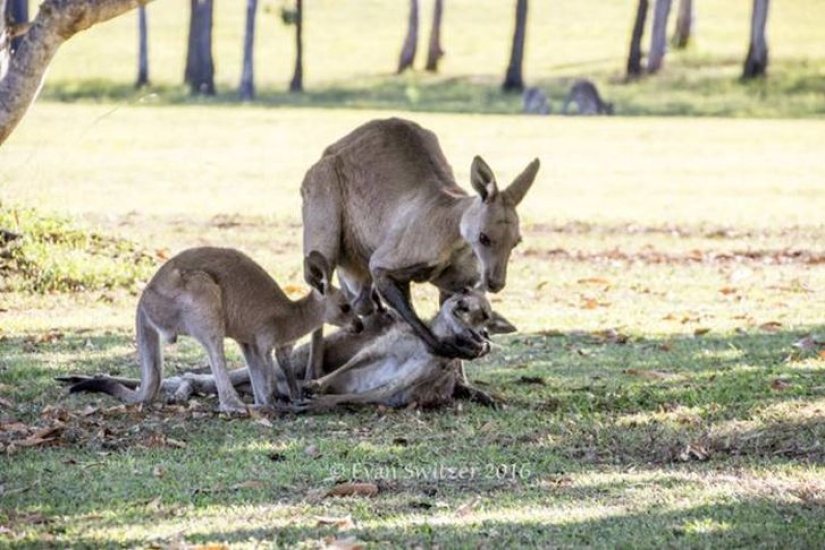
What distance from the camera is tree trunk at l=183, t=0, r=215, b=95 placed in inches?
2002

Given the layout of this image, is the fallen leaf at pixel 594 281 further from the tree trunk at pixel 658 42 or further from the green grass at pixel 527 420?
the tree trunk at pixel 658 42

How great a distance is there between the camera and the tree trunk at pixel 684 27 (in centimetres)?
6014

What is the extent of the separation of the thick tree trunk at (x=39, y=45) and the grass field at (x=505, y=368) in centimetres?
173

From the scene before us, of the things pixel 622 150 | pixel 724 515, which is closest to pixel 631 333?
pixel 724 515


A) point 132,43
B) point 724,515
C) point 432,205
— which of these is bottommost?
point 132,43

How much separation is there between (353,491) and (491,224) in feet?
7.34

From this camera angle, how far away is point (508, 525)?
22.1ft

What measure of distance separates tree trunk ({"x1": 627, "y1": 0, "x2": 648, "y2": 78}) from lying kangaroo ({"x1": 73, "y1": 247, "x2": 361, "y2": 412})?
4131 cm

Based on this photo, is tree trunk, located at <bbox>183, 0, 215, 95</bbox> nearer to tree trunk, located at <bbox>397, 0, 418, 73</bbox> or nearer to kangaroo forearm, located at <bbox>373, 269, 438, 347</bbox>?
tree trunk, located at <bbox>397, 0, 418, 73</bbox>

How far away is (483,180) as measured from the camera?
9.15 m

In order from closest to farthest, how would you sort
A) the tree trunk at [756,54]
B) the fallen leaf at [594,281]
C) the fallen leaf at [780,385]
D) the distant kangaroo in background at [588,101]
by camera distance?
the fallen leaf at [780,385] < the fallen leaf at [594,281] < the distant kangaroo in background at [588,101] < the tree trunk at [756,54]

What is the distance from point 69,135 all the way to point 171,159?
4915 millimetres

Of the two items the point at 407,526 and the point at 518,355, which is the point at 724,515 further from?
the point at 518,355

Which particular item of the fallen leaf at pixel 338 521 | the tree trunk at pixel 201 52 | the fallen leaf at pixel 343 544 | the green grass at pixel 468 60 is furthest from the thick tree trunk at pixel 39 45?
the tree trunk at pixel 201 52
